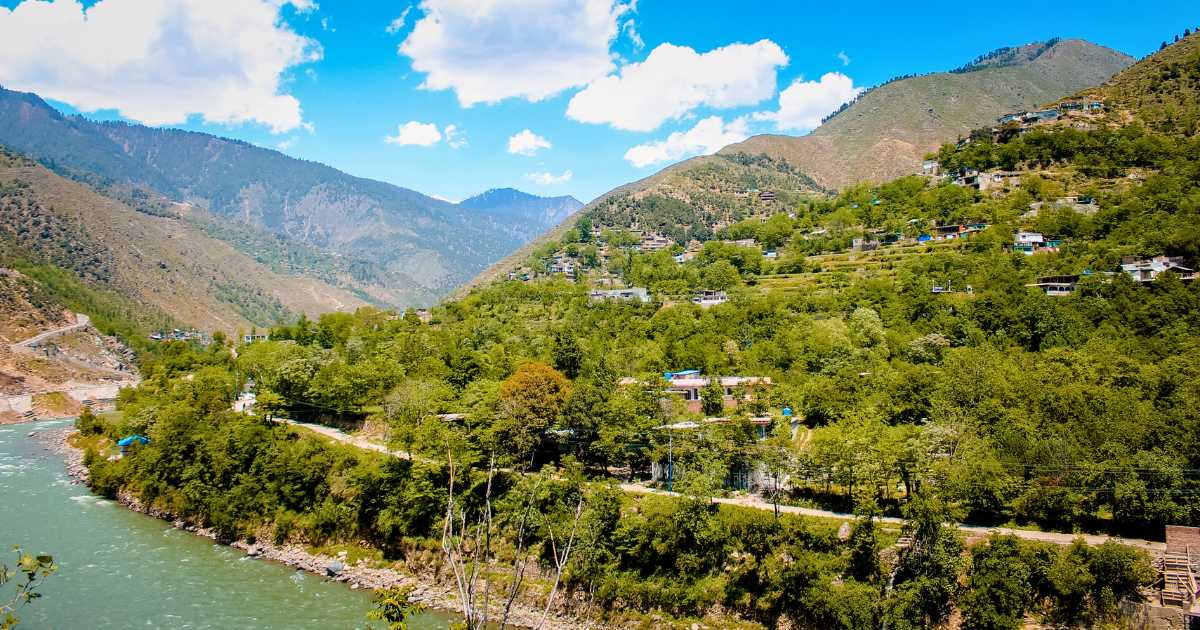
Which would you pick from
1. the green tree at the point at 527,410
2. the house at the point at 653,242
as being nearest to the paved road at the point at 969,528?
the green tree at the point at 527,410

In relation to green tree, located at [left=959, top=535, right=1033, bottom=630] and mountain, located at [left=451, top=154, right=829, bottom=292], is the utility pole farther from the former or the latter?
mountain, located at [left=451, top=154, right=829, bottom=292]

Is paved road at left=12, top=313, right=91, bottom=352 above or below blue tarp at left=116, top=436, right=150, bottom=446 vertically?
above

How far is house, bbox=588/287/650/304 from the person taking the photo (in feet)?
193

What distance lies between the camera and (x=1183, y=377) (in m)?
25.4

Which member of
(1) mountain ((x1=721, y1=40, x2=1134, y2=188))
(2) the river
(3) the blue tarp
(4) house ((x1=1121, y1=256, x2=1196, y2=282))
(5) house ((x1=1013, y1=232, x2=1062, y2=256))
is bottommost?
(2) the river

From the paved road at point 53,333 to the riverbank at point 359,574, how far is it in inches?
1754

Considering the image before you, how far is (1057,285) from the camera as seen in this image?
41.0m

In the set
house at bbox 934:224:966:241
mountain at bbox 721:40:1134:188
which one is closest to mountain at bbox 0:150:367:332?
house at bbox 934:224:966:241

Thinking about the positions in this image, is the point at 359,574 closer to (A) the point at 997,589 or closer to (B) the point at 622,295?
(A) the point at 997,589

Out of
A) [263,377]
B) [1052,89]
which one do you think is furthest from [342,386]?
[1052,89]

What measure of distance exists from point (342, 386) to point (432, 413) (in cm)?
851

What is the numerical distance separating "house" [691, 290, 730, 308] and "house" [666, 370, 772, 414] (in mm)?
17578

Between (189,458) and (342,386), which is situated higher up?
(342,386)

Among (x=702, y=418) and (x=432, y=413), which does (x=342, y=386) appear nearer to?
(x=432, y=413)
